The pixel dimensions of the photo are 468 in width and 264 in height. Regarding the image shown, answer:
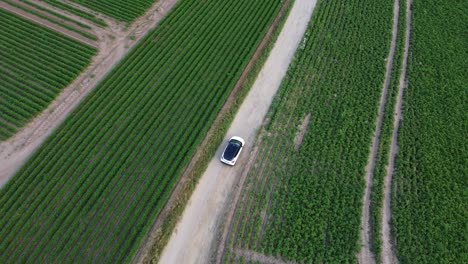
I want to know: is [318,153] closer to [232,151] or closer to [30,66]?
[232,151]

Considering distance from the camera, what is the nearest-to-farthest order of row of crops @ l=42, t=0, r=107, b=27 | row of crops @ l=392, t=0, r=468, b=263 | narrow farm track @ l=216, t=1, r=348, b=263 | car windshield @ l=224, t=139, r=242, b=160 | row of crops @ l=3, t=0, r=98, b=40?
narrow farm track @ l=216, t=1, r=348, b=263, row of crops @ l=392, t=0, r=468, b=263, car windshield @ l=224, t=139, r=242, b=160, row of crops @ l=3, t=0, r=98, b=40, row of crops @ l=42, t=0, r=107, b=27

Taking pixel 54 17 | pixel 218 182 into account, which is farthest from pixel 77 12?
pixel 218 182

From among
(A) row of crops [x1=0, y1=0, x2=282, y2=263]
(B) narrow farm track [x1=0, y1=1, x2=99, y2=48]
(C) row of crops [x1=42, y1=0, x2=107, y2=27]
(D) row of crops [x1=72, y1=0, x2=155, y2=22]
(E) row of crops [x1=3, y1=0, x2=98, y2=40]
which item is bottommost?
(A) row of crops [x1=0, y1=0, x2=282, y2=263]

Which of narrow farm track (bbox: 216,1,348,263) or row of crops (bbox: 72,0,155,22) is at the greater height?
row of crops (bbox: 72,0,155,22)

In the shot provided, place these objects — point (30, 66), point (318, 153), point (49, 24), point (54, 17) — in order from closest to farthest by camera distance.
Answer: point (318, 153) → point (30, 66) → point (49, 24) → point (54, 17)

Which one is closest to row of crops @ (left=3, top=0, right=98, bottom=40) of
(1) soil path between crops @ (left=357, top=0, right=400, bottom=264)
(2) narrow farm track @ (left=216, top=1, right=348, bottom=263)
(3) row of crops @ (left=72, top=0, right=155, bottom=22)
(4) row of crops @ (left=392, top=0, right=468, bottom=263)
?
(3) row of crops @ (left=72, top=0, right=155, bottom=22)

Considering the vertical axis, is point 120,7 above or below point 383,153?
above

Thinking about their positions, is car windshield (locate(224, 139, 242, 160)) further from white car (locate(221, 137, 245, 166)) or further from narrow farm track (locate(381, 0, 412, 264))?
narrow farm track (locate(381, 0, 412, 264))
